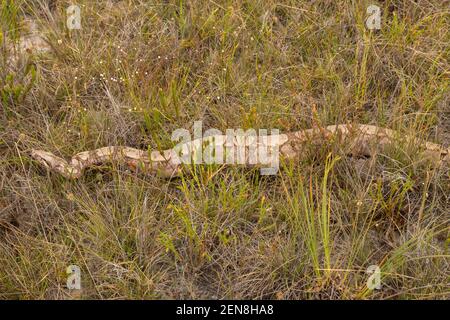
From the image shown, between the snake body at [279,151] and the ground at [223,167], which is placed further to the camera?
the snake body at [279,151]

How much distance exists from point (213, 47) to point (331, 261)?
7.04ft

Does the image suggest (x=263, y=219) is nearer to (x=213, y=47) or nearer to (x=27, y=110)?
(x=213, y=47)

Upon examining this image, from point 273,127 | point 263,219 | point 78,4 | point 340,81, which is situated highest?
point 78,4

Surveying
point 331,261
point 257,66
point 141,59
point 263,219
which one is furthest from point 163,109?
point 331,261

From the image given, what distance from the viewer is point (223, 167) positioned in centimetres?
387

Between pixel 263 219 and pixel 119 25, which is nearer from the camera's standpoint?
pixel 263 219

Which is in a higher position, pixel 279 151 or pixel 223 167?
pixel 279 151

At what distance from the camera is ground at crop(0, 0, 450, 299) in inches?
137

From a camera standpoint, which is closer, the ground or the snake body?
the ground

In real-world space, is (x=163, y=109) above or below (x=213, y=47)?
below

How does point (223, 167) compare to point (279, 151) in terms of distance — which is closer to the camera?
point (223, 167)

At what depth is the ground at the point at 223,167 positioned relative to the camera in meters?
3.49

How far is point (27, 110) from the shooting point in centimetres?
445

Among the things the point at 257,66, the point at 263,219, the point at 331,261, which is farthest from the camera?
the point at 257,66
